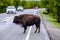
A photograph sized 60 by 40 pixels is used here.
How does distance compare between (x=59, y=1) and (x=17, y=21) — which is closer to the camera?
(x=17, y=21)

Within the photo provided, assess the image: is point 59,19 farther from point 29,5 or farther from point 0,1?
point 29,5

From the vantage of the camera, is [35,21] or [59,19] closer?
[35,21]

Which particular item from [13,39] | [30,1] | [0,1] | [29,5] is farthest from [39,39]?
[30,1]

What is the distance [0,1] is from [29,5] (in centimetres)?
7308

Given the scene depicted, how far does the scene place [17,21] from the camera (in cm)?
1541

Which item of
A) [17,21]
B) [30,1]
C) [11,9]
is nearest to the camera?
[17,21]

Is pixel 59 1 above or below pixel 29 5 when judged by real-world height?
above

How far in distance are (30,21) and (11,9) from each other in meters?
37.5

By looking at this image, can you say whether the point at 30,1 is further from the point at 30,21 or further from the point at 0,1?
the point at 30,21

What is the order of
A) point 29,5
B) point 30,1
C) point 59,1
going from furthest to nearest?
point 30,1
point 29,5
point 59,1

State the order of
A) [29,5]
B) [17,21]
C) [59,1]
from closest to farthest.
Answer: [17,21] → [59,1] → [29,5]

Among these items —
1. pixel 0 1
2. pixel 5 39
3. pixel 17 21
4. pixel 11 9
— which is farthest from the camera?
pixel 0 1

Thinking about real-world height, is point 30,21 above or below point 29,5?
above

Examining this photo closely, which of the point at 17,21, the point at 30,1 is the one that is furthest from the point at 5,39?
the point at 30,1
